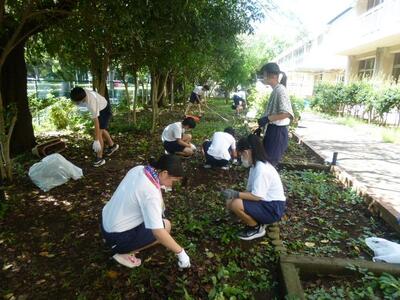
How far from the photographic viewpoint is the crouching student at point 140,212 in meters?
2.44

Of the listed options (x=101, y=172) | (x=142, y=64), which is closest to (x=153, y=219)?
(x=101, y=172)

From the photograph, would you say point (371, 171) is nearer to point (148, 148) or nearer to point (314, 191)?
point (314, 191)

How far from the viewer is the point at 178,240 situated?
3.36 m

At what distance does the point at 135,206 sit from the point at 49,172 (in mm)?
2590

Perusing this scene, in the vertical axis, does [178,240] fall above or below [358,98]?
below

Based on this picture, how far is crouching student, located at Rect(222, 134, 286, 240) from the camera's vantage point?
3.26 m

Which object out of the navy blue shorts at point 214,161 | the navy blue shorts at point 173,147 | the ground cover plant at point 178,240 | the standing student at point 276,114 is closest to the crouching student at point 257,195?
the ground cover plant at point 178,240

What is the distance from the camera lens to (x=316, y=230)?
388 cm

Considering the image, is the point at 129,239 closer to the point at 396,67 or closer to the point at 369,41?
the point at 369,41

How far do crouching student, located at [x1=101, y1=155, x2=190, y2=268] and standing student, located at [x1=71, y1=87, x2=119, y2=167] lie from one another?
111 inches

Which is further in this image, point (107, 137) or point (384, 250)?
point (107, 137)

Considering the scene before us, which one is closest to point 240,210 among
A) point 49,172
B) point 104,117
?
point 49,172

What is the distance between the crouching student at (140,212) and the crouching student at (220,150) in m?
2.98

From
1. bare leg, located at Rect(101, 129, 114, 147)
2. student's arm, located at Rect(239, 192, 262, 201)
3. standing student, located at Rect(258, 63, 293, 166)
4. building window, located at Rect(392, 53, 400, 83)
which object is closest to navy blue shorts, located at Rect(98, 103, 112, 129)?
bare leg, located at Rect(101, 129, 114, 147)
